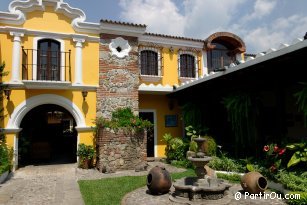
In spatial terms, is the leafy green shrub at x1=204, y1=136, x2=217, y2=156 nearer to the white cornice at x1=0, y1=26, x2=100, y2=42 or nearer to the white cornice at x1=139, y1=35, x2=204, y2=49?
the white cornice at x1=139, y1=35, x2=204, y2=49

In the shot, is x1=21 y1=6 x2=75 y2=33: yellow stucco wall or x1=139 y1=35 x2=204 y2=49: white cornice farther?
x1=139 y1=35 x2=204 y2=49: white cornice

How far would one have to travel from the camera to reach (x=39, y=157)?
13367mm

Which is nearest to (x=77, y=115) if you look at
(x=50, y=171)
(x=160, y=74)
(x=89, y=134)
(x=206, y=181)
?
(x=89, y=134)

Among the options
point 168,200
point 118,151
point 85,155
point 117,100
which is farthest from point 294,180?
point 85,155

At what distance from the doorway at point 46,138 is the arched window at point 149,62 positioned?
5.26m

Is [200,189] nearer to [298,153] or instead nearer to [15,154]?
[298,153]

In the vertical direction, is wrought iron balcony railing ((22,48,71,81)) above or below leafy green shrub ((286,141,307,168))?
above

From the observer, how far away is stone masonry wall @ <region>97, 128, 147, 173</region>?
10766 millimetres

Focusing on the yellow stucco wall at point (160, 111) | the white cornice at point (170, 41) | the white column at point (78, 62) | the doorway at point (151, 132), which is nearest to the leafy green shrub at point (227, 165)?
the yellow stucco wall at point (160, 111)

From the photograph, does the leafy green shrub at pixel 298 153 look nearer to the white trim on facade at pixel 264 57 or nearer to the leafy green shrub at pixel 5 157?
the white trim on facade at pixel 264 57

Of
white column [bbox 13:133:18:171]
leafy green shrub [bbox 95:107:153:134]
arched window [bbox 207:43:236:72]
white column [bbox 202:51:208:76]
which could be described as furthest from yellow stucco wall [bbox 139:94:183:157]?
white column [bbox 13:133:18:171]

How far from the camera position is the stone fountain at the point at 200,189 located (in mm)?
6449

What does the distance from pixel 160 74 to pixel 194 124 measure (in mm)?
3453

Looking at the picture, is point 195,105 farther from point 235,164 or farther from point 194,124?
point 235,164
